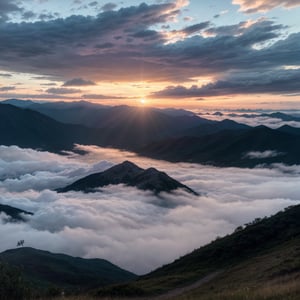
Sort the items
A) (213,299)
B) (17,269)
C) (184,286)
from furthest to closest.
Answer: (184,286) < (17,269) < (213,299)

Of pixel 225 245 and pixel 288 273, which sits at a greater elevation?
pixel 288 273

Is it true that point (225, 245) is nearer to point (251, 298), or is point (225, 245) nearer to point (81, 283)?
point (251, 298)

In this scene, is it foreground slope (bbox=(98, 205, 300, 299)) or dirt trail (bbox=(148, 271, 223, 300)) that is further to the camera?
foreground slope (bbox=(98, 205, 300, 299))

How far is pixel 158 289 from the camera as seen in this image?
148 feet

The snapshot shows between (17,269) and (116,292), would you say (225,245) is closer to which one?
(116,292)

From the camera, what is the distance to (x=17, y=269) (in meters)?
22.7

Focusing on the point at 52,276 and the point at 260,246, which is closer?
the point at 260,246

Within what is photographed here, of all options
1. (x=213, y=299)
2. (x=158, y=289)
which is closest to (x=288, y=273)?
(x=158, y=289)

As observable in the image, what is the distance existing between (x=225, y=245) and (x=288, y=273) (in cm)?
4505

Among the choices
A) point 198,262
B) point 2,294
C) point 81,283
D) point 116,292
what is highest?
point 2,294

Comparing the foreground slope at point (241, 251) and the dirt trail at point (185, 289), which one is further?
the foreground slope at point (241, 251)

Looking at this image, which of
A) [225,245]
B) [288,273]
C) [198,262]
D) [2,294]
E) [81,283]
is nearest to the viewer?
[2,294]

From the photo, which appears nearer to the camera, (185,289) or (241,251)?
(185,289)

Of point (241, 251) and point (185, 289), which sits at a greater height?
point (185, 289)
